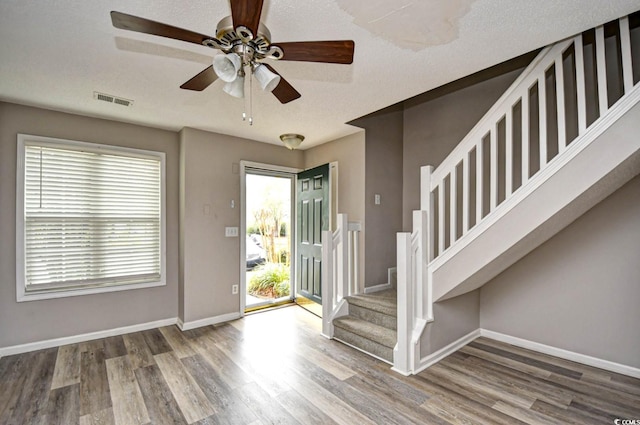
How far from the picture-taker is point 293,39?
6.33 feet

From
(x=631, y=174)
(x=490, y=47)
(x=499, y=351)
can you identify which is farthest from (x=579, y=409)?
(x=490, y=47)

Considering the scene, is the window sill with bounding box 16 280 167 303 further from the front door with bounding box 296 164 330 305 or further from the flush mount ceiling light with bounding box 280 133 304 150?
the flush mount ceiling light with bounding box 280 133 304 150

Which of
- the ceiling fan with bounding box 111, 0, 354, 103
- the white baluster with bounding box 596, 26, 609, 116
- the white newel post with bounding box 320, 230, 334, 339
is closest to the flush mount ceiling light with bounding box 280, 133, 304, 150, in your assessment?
the white newel post with bounding box 320, 230, 334, 339

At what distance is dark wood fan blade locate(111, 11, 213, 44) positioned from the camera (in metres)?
1.27

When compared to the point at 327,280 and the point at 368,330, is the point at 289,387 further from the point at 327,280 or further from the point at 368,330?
the point at 327,280

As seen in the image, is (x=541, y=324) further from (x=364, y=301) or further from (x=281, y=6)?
(x=281, y=6)

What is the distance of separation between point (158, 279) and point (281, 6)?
11.2 feet

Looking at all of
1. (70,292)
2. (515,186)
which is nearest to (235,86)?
(515,186)

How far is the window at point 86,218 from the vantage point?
3051 mm

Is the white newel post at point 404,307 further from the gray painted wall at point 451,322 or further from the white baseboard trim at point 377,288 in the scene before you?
the white baseboard trim at point 377,288

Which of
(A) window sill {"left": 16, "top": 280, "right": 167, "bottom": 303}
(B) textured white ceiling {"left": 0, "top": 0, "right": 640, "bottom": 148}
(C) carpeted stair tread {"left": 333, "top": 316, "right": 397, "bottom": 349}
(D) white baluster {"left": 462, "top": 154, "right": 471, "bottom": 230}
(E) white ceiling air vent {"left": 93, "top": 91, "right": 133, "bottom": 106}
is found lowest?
(C) carpeted stair tread {"left": 333, "top": 316, "right": 397, "bottom": 349}

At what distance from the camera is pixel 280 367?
273cm

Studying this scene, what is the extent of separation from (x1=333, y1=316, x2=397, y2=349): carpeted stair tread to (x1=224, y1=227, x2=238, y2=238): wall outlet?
1730mm

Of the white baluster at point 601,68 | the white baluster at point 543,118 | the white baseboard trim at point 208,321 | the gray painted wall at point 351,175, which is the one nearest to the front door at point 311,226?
the gray painted wall at point 351,175
